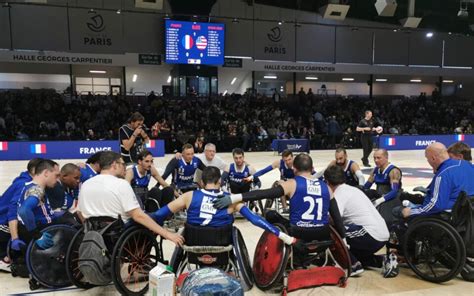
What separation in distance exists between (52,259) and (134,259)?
0.71 metres

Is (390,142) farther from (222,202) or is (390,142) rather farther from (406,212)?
(222,202)

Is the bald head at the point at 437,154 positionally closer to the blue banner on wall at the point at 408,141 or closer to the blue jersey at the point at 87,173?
the blue jersey at the point at 87,173

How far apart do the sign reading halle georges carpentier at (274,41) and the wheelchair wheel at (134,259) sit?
19.3m

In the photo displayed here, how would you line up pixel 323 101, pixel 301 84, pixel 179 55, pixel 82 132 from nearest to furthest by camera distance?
pixel 82 132 → pixel 179 55 → pixel 323 101 → pixel 301 84

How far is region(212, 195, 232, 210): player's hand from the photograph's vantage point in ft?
10.5

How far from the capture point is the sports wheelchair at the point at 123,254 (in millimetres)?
3221

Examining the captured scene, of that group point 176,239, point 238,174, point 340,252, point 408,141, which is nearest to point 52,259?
point 176,239

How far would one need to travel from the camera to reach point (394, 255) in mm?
3939

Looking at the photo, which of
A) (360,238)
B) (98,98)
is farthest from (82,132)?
(360,238)

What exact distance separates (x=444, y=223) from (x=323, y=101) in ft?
65.8

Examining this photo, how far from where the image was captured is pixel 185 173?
622cm

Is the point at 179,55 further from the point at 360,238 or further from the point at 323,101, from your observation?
the point at 360,238

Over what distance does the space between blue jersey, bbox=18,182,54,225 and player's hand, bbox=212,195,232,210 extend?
4.97ft

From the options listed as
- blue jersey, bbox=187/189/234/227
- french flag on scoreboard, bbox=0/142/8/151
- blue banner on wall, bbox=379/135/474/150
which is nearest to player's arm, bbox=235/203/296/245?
blue jersey, bbox=187/189/234/227
